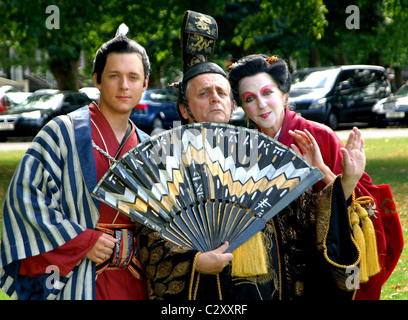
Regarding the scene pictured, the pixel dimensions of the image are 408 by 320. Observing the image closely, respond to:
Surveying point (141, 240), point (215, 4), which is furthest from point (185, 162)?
point (215, 4)

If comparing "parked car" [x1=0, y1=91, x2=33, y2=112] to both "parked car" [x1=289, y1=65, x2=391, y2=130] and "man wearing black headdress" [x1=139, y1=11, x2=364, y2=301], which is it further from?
"man wearing black headdress" [x1=139, y1=11, x2=364, y2=301]

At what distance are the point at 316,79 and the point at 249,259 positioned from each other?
43.4ft

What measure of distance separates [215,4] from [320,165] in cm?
806

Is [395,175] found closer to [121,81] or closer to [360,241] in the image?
[360,241]

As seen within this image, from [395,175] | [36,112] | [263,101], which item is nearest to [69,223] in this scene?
[263,101]

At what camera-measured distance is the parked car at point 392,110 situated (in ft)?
50.5

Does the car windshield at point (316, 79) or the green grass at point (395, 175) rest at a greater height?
the car windshield at point (316, 79)

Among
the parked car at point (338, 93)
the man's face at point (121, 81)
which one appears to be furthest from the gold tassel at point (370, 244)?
the parked car at point (338, 93)

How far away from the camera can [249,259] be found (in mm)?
2518

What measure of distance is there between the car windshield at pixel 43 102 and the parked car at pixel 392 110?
811 cm

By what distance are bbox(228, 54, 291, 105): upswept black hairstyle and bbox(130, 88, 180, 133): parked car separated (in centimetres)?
1166

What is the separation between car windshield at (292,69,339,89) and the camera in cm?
1501

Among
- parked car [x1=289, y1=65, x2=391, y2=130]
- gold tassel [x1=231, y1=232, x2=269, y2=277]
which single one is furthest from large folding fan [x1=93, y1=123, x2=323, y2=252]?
parked car [x1=289, y1=65, x2=391, y2=130]

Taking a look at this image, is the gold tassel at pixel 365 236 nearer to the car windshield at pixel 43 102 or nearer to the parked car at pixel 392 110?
the car windshield at pixel 43 102
